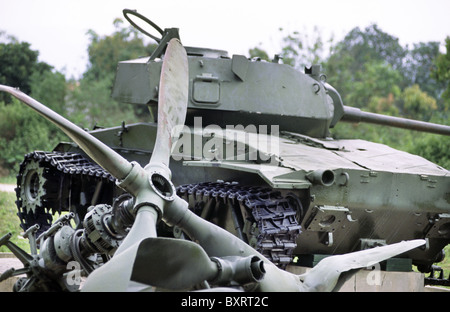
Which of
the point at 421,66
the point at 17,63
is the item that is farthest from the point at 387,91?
the point at 17,63

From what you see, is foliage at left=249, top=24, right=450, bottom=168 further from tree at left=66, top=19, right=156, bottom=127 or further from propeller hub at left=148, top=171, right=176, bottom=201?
propeller hub at left=148, top=171, right=176, bottom=201

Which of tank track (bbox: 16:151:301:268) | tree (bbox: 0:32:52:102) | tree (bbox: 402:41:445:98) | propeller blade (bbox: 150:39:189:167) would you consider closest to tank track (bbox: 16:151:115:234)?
tank track (bbox: 16:151:301:268)

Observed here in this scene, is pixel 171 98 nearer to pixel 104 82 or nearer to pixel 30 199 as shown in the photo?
pixel 30 199

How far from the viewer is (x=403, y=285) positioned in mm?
10242

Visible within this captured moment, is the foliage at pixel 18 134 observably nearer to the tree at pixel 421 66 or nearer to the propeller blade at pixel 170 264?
the propeller blade at pixel 170 264

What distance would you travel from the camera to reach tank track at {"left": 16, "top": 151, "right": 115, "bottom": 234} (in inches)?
484

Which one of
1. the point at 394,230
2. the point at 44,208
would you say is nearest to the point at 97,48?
the point at 44,208

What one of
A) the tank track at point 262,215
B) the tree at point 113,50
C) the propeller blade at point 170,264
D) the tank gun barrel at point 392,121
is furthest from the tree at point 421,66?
the propeller blade at point 170,264

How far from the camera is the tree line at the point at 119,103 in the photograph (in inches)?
922

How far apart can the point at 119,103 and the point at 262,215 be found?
2442 centimetres

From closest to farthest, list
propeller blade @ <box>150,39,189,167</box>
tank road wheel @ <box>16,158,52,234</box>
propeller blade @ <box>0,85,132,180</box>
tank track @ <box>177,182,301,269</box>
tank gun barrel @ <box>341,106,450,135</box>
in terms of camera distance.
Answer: propeller blade @ <box>0,85,132,180</box> < propeller blade @ <box>150,39,189,167</box> < tank track @ <box>177,182,301,269</box> < tank gun barrel @ <box>341,106,450,135</box> < tank road wheel @ <box>16,158,52,234</box>

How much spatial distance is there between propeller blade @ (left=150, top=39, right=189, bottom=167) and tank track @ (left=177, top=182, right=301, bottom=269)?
4.95ft

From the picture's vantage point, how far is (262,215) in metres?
9.10

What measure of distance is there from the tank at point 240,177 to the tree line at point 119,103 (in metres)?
9.06
